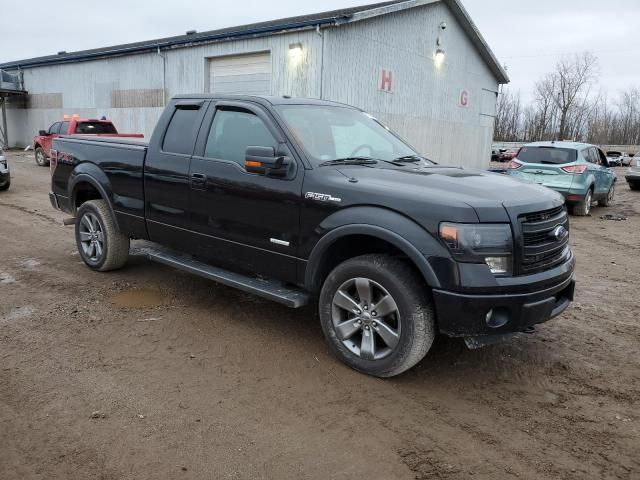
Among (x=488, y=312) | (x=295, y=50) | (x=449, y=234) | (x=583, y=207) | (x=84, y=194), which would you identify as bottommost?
(x=583, y=207)

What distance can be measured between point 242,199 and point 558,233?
2465 millimetres

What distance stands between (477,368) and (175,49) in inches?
720

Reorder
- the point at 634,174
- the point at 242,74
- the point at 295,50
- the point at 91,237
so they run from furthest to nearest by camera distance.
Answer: the point at 634,174, the point at 242,74, the point at 295,50, the point at 91,237

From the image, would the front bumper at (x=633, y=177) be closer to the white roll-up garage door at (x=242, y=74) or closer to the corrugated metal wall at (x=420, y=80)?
the corrugated metal wall at (x=420, y=80)

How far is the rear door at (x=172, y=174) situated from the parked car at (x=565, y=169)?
8779 mm

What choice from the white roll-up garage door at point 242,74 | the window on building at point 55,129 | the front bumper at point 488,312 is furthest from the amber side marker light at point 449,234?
the window on building at point 55,129

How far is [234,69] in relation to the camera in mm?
17359

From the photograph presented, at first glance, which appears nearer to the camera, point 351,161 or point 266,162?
point 266,162

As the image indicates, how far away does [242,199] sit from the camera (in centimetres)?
439

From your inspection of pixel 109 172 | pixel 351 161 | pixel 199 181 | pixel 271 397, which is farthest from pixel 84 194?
pixel 271 397

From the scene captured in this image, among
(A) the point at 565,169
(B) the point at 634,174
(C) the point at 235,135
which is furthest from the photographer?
(B) the point at 634,174

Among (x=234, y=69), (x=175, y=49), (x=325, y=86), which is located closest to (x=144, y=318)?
(x=325, y=86)

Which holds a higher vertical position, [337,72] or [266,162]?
[337,72]

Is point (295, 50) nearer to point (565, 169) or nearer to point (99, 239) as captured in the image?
point (565, 169)
